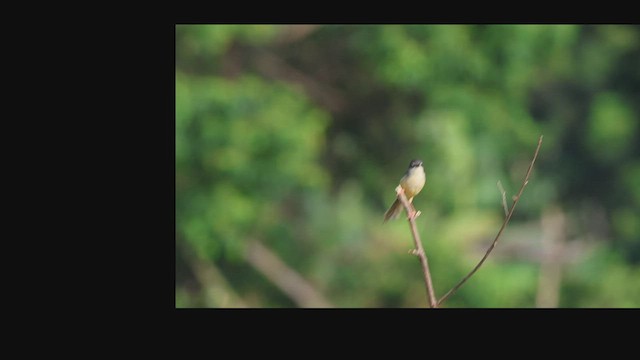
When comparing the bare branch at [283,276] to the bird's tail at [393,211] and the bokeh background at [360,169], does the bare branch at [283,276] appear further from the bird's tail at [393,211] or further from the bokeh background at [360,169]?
the bird's tail at [393,211]

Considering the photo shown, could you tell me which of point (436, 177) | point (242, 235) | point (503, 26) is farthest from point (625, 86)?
point (242, 235)

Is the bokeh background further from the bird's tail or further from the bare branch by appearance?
the bird's tail

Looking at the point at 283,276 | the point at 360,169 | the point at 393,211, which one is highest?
the point at 360,169

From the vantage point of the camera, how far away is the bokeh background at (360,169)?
13.5 metres

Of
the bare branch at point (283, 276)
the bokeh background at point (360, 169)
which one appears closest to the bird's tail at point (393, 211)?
the bokeh background at point (360, 169)

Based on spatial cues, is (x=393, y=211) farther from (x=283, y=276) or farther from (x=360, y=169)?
(x=360, y=169)

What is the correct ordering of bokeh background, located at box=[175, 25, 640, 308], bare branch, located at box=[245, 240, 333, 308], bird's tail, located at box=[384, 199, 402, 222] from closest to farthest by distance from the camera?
bird's tail, located at box=[384, 199, 402, 222] → bokeh background, located at box=[175, 25, 640, 308] → bare branch, located at box=[245, 240, 333, 308]

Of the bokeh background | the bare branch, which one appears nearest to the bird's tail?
the bokeh background

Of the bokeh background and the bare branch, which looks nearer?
the bokeh background

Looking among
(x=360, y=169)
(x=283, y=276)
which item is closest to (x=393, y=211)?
(x=283, y=276)

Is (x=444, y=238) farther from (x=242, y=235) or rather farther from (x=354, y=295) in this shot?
(x=242, y=235)

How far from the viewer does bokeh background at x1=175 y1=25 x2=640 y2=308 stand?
13508mm

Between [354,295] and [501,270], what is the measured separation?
5.91ft

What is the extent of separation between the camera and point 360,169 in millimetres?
15391
